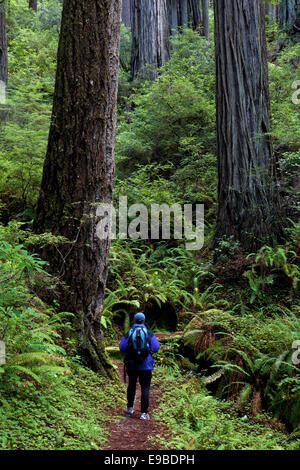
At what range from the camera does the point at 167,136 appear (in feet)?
39.5

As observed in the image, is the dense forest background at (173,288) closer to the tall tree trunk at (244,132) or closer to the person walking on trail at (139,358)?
the tall tree trunk at (244,132)

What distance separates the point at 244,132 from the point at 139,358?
19.6 ft

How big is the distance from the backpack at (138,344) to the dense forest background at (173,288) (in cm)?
58

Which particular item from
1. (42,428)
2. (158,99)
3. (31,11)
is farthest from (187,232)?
(31,11)

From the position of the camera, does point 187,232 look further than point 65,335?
Yes

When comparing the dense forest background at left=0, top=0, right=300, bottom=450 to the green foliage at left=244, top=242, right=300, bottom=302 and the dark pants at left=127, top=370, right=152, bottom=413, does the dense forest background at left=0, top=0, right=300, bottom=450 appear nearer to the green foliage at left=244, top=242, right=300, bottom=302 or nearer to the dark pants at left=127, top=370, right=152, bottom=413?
the green foliage at left=244, top=242, right=300, bottom=302

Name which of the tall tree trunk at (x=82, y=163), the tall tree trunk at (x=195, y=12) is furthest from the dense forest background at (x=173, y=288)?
the tall tree trunk at (x=195, y=12)

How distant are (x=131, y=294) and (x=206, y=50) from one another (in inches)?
443

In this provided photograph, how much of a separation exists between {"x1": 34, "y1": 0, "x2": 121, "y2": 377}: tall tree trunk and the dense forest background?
144mm

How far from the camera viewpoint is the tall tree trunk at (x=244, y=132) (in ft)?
28.1

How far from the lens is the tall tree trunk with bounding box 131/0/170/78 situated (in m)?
16.6

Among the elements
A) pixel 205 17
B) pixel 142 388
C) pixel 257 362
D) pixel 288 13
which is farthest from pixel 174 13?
pixel 142 388

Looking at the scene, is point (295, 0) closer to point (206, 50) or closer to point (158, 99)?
point (206, 50)

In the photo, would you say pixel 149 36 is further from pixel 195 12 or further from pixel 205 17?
pixel 195 12
